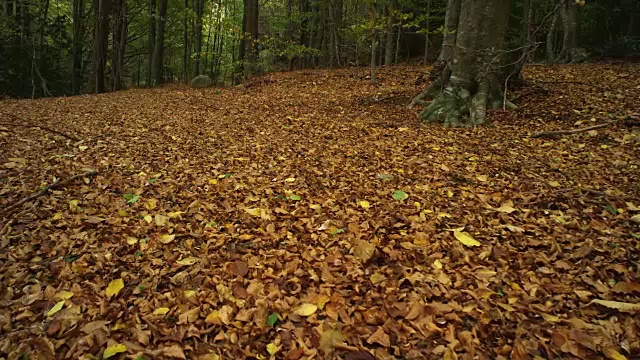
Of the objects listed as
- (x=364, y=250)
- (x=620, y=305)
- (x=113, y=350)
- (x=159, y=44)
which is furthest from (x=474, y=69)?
(x=159, y=44)

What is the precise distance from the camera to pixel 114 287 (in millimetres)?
2303

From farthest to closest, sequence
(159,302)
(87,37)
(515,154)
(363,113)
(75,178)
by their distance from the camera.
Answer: (87,37)
(363,113)
(515,154)
(75,178)
(159,302)

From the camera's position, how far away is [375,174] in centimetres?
399

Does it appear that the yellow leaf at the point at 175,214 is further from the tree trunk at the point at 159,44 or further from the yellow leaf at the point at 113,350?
the tree trunk at the point at 159,44

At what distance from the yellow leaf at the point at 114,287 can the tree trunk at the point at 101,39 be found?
12.5 metres

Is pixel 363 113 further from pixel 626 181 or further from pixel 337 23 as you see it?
pixel 337 23

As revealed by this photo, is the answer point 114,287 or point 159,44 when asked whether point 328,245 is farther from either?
point 159,44

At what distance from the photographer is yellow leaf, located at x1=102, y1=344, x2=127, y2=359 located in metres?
1.80

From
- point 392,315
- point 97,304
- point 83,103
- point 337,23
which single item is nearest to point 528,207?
point 392,315

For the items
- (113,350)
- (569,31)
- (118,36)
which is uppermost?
(569,31)

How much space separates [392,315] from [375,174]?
7.10ft

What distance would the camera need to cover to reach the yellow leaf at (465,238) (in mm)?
2607

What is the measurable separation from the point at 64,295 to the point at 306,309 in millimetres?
1569

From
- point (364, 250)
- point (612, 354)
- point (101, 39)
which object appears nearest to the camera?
point (612, 354)
